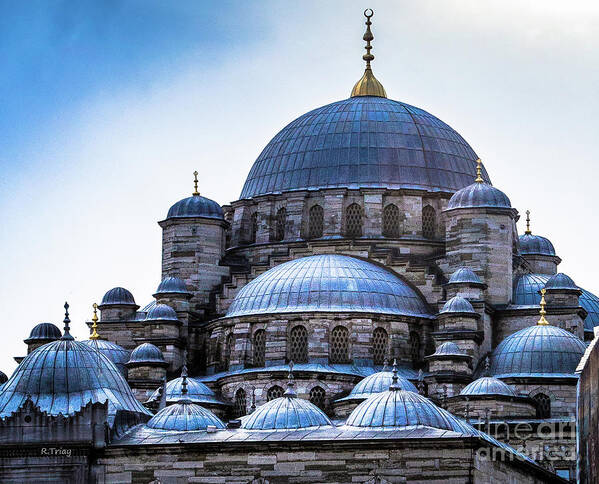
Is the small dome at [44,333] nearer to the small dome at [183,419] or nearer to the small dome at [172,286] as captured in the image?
the small dome at [172,286]

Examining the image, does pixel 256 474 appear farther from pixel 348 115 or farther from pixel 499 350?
pixel 348 115

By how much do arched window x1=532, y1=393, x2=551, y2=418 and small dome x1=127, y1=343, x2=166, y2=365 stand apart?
14623mm

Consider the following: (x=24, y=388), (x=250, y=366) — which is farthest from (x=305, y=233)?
(x=24, y=388)

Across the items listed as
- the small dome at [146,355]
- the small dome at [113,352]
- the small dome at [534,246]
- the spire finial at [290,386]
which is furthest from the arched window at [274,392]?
the small dome at [534,246]

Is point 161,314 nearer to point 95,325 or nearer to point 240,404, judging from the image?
point 95,325

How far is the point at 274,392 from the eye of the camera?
86438 mm

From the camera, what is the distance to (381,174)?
97.7 meters

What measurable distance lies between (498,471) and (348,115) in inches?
1375

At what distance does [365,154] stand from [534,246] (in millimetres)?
11265

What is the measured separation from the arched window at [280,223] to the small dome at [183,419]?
2382cm

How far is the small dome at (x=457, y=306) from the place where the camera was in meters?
88.4

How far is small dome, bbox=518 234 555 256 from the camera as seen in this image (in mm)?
105312

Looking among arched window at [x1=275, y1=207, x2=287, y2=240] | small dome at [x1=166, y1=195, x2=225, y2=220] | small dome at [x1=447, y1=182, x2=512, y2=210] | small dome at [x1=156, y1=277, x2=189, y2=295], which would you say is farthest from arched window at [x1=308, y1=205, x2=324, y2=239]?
small dome at [x1=447, y1=182, x2=512, y2=210]

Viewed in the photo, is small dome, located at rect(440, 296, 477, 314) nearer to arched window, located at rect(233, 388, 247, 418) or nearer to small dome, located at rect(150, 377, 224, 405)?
arched window, located at rect(233, 388, 247, 418)
